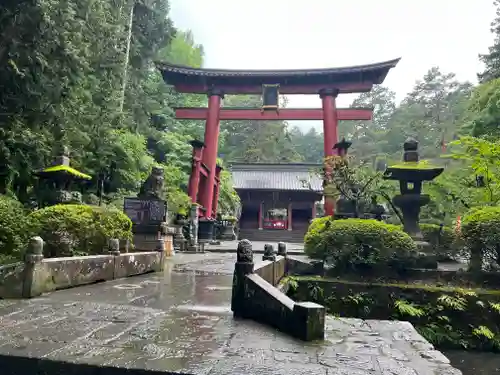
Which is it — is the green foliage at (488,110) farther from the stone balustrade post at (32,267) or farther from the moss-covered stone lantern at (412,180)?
the stone balustrade post at (32,267)

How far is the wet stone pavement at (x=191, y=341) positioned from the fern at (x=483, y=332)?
4.32 meters

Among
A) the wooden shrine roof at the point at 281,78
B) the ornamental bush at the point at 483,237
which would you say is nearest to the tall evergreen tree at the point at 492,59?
the wooden shrine roof at the point at 281,78

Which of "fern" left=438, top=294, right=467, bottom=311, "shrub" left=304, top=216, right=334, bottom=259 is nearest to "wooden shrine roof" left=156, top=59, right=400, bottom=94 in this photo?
"shrub" left=304, top=216, right=334, bottom=259

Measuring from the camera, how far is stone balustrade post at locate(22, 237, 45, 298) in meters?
5.28

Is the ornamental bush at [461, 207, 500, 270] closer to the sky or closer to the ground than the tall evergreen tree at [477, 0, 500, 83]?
closer to the ground

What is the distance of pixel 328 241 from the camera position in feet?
31.6

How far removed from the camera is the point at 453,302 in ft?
27.1

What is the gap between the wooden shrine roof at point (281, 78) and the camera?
21.0 m

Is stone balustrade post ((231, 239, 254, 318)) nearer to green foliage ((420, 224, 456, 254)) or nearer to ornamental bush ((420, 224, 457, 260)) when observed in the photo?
ornamental bush ((420, 224, 457, 260))

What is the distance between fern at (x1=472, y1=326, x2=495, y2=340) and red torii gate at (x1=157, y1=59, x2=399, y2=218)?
13.6m

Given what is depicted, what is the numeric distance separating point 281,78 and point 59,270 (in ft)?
59.6

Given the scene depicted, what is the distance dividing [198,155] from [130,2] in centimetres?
1369

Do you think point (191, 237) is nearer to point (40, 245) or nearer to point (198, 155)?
point (198, 155)

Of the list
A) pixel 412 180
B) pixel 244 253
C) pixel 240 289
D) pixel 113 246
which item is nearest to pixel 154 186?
pixel 113 246
